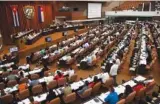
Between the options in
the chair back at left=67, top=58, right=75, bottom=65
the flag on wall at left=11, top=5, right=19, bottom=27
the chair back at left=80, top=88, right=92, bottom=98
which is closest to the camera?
the chair back at left=80, top=88, right=92, bottom=98

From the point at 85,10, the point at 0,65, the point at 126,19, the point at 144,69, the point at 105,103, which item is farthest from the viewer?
the point at 126,19

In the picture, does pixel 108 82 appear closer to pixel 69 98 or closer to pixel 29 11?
pixel 69 98

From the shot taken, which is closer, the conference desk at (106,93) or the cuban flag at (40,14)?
the conference desk at (106,93)

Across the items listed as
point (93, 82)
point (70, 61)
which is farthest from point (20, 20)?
point (93, 82)

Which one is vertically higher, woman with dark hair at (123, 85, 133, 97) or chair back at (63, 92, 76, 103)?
woman with dark hair at (123, 85, 133, 97)

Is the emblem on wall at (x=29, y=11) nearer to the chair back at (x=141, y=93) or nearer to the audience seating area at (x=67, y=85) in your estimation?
the audience seating area at (x=67, y=85)

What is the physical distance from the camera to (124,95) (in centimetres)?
855

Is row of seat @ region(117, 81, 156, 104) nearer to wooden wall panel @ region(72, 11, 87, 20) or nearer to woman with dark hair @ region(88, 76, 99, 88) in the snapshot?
woman with dark hair @ region(88, 76, 99, 88)

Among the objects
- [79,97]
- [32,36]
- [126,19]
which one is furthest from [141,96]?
[126,19]

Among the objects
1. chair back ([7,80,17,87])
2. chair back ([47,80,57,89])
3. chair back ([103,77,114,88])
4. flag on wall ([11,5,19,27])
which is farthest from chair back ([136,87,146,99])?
flag on wall ([11,5,19,27])

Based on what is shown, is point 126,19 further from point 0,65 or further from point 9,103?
point 9,103

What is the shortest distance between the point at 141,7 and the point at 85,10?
14328 mm

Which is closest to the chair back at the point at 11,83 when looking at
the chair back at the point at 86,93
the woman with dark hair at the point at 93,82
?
the chair back at the point at 86,93

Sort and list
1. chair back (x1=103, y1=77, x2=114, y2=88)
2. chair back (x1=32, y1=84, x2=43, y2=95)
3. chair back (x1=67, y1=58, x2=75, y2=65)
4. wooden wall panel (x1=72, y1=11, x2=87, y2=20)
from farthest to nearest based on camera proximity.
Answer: wooden wall panel (x1=72, y1=11, x2=87, y2=20)
chair back (x1=67, y1=58, x2=75, y2=65)
chair back (x1=103, y1=77, x2=114, y2=88)
chair back (x1=32, y1=84, x2=43, y2=95)
